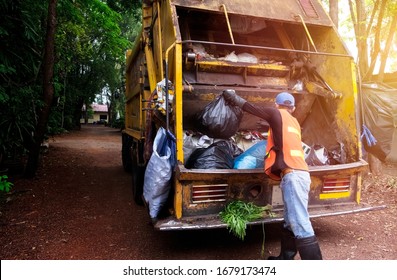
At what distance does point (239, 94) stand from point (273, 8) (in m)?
0.99

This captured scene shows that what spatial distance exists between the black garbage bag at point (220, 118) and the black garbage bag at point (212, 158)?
17 centimetres

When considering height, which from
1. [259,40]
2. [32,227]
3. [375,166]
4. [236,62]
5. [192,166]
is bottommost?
[32,227]

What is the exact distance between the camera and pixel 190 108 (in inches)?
138

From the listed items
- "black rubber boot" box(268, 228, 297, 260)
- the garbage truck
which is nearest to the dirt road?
"black rubber boot" box(268, 228, 297, 260)

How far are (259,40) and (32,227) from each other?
3463 millimetres

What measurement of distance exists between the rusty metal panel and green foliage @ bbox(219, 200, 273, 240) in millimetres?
1914

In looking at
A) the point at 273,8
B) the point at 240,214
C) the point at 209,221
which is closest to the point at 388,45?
the point at 273,8

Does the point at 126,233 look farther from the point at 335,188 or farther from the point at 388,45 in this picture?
the point at 388,45

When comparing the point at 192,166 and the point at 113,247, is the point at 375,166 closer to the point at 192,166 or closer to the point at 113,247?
the point at 192,166

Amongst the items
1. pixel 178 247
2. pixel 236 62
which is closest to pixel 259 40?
pixel 236 62

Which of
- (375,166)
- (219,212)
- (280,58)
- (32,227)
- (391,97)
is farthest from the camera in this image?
(375,166)

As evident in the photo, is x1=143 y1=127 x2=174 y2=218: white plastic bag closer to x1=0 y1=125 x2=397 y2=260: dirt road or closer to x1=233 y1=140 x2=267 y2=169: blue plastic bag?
x1=0 y1=125 x2=397 y2=260: dirt road

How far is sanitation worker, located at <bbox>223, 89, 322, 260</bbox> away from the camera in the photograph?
2250mm

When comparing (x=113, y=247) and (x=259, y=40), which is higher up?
(x=259, y=40)
